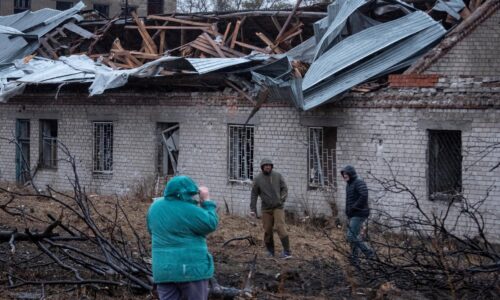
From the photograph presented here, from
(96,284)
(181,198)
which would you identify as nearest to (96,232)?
(96,284)

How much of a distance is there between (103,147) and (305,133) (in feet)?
20.5

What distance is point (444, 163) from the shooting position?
47.6ft

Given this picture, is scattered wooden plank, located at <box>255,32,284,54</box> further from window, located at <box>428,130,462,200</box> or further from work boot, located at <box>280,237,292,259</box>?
work boot, located at <box>280,237,292,259</box>

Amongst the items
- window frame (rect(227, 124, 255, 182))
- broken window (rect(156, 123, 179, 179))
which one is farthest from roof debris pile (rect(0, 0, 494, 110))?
broken window (rect(156, 123, 179, 179))

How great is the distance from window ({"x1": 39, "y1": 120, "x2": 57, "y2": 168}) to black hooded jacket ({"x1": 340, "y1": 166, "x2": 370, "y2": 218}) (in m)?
11.7

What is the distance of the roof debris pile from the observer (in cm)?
1529

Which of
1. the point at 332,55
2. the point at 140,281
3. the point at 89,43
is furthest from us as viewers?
the point at 89,43

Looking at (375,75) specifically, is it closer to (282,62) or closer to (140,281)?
(282,62)

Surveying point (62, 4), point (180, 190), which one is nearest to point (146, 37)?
point (180, 190)

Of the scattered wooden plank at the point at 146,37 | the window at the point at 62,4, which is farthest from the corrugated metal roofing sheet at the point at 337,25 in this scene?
the window at the point at 62,4

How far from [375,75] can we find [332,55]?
3.27 feet

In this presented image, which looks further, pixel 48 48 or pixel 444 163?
pixel 48 48

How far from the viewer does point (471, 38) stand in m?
14.5

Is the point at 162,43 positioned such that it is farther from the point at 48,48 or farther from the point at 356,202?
the point at 356,202
